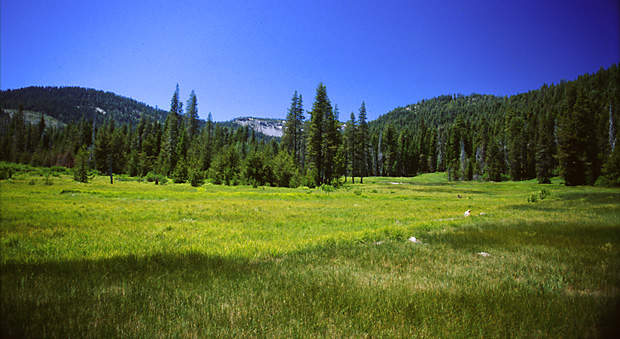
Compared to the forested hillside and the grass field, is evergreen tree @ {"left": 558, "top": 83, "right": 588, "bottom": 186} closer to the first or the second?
the forested hillside

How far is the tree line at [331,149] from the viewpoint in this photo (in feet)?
155

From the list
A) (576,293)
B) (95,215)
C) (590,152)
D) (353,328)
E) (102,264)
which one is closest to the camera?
(353,328)

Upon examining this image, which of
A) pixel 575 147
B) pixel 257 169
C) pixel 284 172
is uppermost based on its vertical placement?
pixel 575 147

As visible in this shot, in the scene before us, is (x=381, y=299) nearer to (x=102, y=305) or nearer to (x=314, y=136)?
(x=102, y=305)

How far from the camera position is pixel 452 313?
4.32 m

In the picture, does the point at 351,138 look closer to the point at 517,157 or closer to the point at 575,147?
the point at 575,147

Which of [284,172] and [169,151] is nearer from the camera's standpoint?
[284,172]

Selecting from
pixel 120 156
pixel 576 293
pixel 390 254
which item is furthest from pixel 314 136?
pixel 120 156

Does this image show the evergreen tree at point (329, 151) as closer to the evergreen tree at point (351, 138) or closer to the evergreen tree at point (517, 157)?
the evergreen tree at point (351, 138)

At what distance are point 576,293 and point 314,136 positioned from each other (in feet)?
148

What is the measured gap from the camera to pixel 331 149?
1997 inches

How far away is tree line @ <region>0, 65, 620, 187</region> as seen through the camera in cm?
4728

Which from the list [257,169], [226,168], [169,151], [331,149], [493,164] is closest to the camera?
[257,169]

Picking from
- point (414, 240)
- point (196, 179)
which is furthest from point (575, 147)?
point (196, 179)
